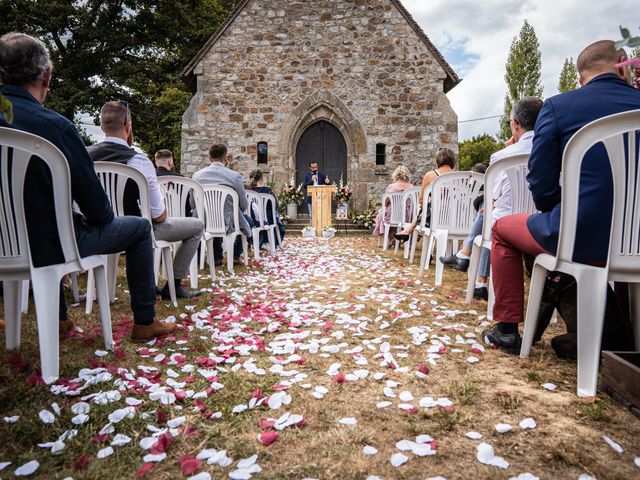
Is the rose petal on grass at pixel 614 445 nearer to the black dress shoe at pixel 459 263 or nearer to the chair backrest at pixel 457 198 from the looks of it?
the black dress shoe at pixel 459 263

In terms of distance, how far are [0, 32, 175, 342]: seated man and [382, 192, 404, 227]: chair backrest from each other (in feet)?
17.6

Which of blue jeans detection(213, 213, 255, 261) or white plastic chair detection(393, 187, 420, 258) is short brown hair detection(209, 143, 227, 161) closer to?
blue jeans detection(213, 213, 255, 261)

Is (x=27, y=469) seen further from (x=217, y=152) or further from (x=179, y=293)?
(x=217, y=152)

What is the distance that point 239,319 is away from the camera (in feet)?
10.6

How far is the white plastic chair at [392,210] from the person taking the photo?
7.25 metres

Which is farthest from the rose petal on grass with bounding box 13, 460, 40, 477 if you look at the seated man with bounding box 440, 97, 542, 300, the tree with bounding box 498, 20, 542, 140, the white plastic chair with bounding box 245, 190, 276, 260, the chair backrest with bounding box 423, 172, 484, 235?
the tree with bounding box 498, 20, 542, 140

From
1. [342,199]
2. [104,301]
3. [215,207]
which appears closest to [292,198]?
[342,199]

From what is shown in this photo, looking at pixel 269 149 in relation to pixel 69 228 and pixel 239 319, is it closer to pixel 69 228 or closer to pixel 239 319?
pixel 239 319

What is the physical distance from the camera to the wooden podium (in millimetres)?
11586

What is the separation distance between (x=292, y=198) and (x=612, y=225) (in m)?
10.7

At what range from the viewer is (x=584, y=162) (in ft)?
6.15

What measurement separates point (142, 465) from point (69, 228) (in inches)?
47.4

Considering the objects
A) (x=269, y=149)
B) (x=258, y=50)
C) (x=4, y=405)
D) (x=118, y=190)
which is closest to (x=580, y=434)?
(x=4, y=405)

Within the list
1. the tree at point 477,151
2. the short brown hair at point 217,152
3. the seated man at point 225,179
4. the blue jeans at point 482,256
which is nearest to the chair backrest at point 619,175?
the blue jeans at point 482,256
